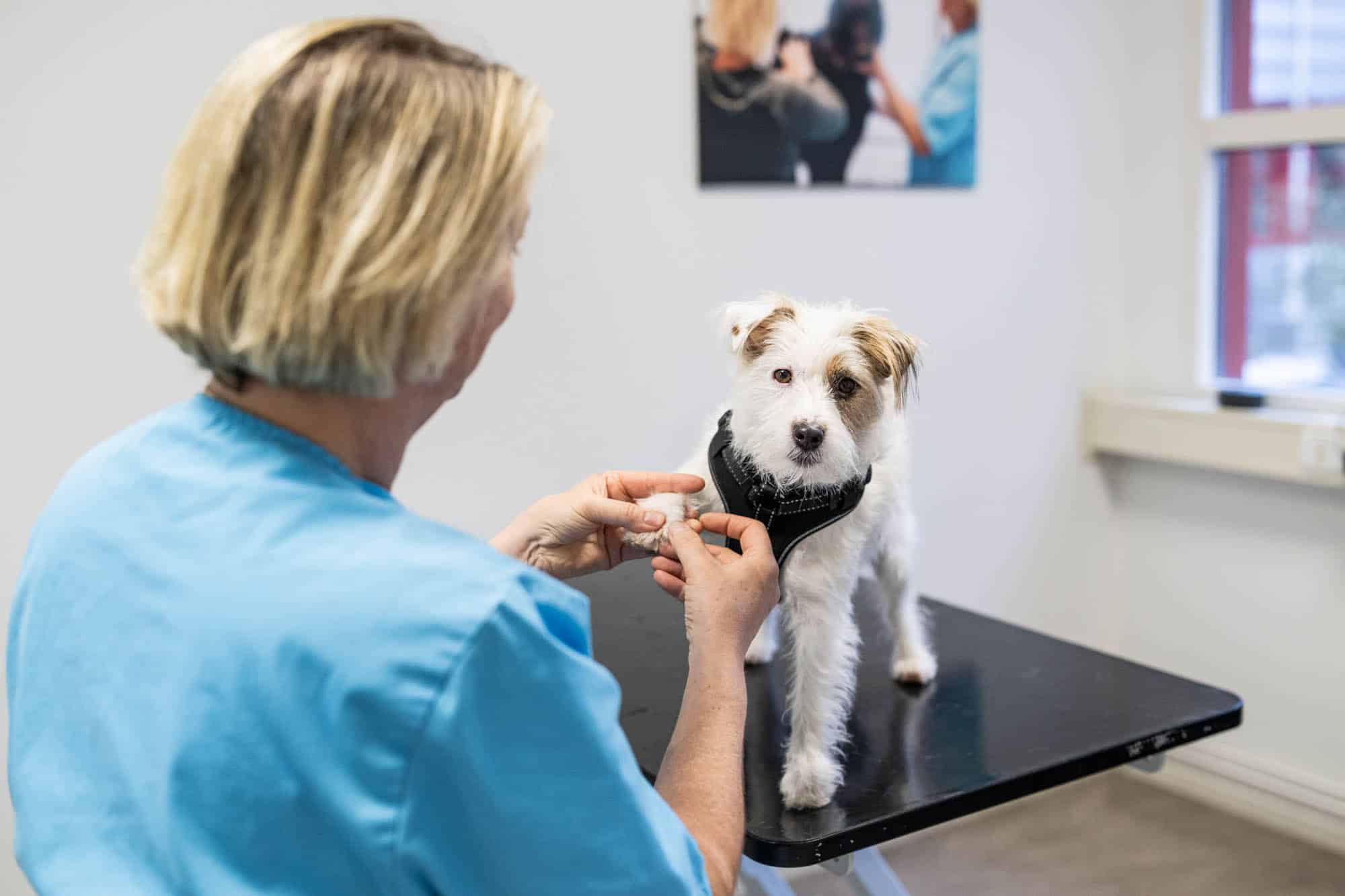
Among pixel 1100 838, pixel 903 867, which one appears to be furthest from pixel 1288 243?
pixel 903 867

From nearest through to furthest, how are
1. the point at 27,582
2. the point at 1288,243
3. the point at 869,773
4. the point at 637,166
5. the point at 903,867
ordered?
the point at 27,582 → the point at 869,773 → the point at 637,166 → the point at 903,867 → the point at 1288,243

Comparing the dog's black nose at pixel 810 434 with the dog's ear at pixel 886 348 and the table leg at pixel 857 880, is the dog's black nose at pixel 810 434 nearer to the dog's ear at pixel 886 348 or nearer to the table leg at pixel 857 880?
the dog's ear at pixel 886 348

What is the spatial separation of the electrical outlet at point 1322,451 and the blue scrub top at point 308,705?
242 cm

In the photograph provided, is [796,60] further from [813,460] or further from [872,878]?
[872,878]

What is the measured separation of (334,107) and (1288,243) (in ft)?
9.60

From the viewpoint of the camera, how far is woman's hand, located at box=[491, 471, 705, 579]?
1371mm

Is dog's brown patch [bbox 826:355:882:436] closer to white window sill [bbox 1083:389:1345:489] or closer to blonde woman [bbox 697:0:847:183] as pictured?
blonde woman [bbox 697:0:847:183]

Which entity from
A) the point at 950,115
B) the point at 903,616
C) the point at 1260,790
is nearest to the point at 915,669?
the point at 903,616

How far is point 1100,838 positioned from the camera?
293cm

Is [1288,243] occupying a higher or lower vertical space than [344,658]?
higher

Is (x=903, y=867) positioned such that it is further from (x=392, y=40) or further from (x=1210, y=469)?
(x=392, y=40)

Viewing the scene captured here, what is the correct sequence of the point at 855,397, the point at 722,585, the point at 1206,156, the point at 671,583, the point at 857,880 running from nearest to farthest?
the point at 722,585, the point at 671,583, the point at 855,397, the point at 857,880, the point at 1206,156

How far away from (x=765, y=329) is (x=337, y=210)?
756 millimetres

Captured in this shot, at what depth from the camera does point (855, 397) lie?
4.55 feet
